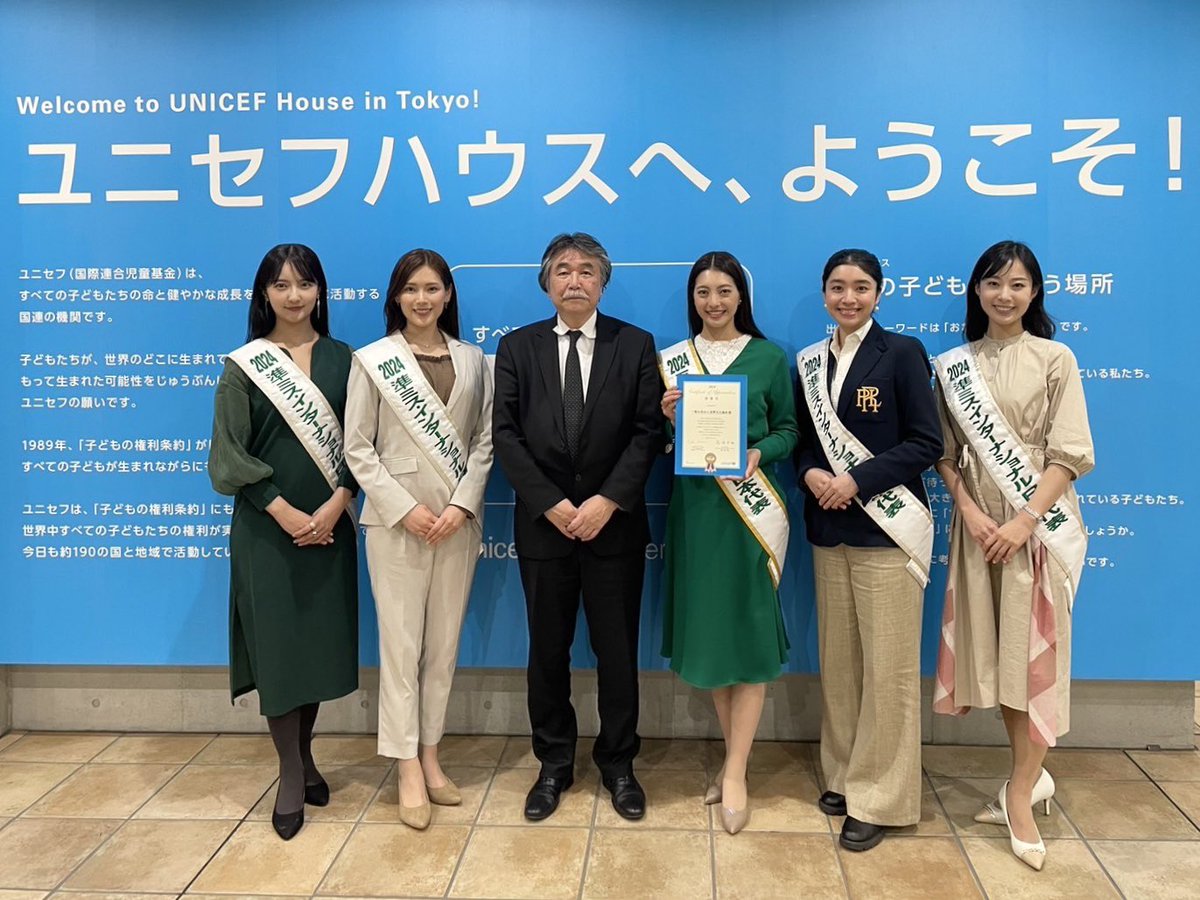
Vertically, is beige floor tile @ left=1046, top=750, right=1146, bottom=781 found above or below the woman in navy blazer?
below

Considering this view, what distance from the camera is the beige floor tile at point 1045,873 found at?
2.08 meters

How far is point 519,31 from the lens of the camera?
2.75 meters

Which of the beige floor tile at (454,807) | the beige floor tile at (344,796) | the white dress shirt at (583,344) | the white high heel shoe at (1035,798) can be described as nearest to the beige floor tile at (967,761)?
the white high heel shoe at (1035,798)

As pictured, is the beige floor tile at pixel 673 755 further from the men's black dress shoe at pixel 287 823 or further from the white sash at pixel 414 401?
the white sash at pixel 414 401

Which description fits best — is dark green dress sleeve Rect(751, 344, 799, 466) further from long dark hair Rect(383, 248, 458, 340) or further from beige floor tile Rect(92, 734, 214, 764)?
beige floor tile Rect(92, 734, 214, 764)

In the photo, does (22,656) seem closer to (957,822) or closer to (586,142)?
(586,142)

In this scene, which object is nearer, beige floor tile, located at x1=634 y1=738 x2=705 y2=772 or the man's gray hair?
the man's gray hair

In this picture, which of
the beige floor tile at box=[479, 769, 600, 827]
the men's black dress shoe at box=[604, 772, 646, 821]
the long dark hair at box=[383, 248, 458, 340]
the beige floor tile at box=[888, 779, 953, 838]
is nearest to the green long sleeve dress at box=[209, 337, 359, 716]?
the long dark hair at box=[383, 248, 458, 340]

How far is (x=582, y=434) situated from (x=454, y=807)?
126 cm

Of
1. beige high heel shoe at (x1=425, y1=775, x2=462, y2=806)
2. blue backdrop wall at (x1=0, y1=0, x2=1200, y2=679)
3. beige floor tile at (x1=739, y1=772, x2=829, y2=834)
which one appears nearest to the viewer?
beige floor tile at (x1=739, y1=772, x2=829, y2=834)

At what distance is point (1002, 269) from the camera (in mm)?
2264

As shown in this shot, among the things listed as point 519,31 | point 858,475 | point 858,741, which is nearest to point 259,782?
point 858,741

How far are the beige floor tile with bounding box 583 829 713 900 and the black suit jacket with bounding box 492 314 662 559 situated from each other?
2.75 feet

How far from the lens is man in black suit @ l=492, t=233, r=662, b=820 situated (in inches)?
91.4
